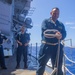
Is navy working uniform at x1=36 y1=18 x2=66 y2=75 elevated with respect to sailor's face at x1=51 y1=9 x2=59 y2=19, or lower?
lower

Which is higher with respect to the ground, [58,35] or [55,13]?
[55,13]

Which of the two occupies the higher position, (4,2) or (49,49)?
(4,2)

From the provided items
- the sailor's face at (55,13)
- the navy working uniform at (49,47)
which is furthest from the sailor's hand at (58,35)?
the sailor's face at (55,13)

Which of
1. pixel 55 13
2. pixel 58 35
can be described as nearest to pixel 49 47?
pixel 58 35

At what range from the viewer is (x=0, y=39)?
781cm

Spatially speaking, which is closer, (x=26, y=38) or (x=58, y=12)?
(x=58, y=12)

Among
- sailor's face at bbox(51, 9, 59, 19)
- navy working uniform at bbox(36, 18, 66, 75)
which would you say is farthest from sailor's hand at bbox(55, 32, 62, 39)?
sailor's face at bbox(51, 9, 59, 19)

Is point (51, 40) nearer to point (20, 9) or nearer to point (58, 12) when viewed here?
point (58, 12)

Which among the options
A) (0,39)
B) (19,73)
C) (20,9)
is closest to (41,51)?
(19,73)

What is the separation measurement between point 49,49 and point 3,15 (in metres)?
9.56

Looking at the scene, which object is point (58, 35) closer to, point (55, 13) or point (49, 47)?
point (49, 47)

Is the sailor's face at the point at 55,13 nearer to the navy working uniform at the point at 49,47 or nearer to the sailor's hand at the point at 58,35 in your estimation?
the navy working uniform at the point at 49,47

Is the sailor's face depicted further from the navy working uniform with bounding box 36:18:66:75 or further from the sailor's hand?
the sailor's hand

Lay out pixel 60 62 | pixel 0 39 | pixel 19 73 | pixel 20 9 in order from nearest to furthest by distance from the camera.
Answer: pixel 60 62
pixel 19 73
pixel 0 39
pixel 20 9
